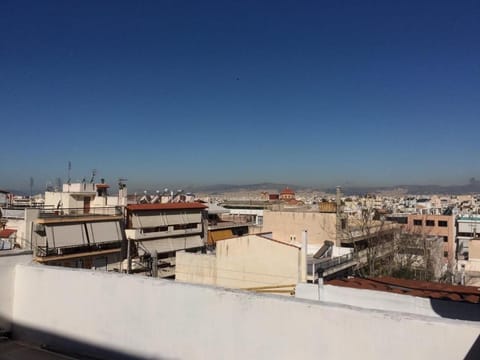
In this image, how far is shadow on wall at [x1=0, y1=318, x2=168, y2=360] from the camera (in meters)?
4.78

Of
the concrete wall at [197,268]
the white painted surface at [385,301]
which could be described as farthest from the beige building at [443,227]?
the white painted surface at [385,301]

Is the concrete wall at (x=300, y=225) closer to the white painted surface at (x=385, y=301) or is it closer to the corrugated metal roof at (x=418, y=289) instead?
the corrugated metal roof at (x=418, y=289)

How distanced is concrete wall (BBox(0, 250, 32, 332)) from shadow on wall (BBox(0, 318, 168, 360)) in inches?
3.3

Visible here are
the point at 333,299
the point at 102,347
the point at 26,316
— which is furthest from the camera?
the point at 333,299

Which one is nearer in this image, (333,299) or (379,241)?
(333,299)

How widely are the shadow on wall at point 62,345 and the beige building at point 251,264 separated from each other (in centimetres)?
1353

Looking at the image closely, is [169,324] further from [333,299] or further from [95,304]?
[333,299]

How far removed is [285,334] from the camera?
3891 mm

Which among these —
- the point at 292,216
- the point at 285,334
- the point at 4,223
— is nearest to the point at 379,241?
the point at 292,216

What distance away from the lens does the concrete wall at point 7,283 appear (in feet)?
18.3

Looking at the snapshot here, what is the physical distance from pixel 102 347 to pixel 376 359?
10.1ft

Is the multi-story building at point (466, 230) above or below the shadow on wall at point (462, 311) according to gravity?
below

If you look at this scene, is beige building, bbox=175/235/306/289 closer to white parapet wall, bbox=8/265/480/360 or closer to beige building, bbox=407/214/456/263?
white parapet wall, bbox=8/265/480/360

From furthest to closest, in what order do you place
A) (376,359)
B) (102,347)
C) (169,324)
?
(102,347)
(169,324)
(376,359)
